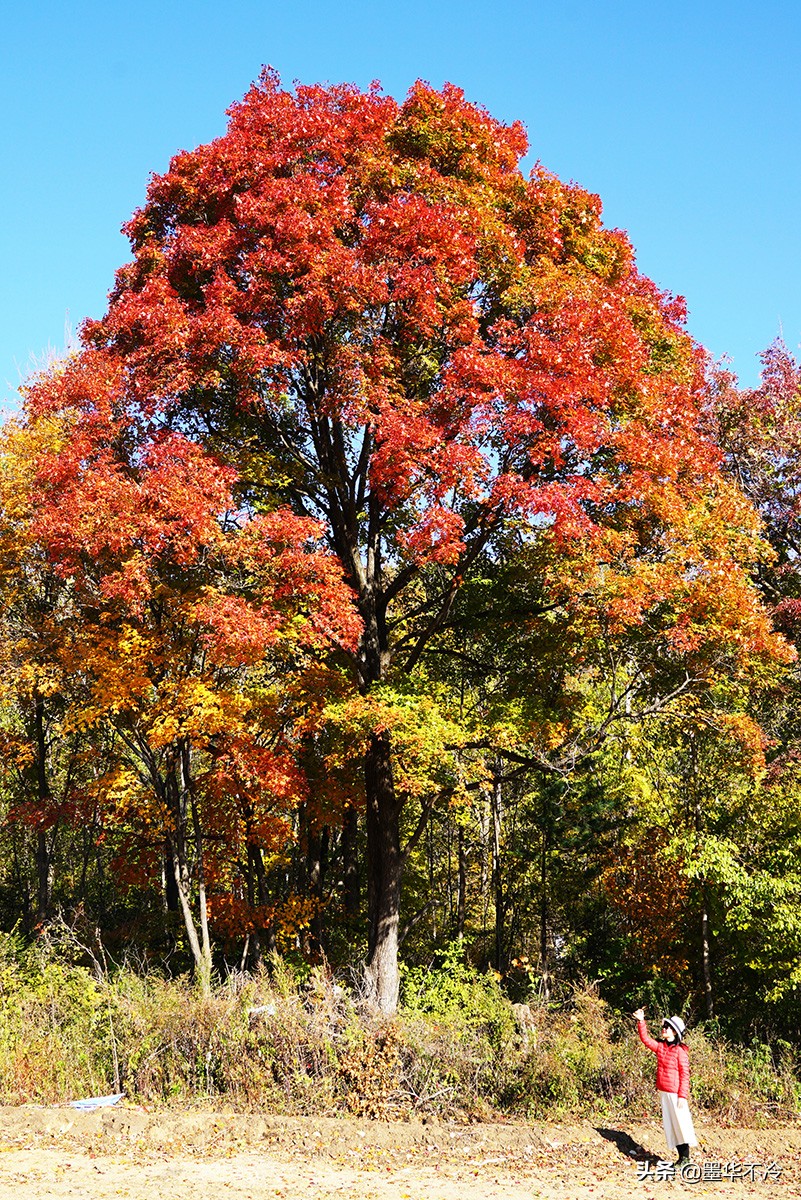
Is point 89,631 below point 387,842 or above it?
above

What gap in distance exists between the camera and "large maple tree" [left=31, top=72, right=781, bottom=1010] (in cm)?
1172

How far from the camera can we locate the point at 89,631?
13469mm

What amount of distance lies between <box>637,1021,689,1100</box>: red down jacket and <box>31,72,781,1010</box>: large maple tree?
483 cm

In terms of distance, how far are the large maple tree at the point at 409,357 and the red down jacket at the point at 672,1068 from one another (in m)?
4.83

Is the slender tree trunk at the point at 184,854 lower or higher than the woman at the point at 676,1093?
higher

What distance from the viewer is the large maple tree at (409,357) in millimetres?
11719

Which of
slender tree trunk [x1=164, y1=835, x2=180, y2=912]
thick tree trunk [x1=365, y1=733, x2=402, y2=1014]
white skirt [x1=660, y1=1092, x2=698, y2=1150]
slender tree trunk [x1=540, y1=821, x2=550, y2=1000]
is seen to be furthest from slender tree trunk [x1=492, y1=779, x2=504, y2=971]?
white skirt [x1=660, y1=1092, x2=698, y2=1150]

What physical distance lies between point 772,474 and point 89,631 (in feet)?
38.9

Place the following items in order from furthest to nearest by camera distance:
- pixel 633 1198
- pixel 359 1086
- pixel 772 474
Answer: pixel 772 474 < pixel 359 1086 < pixel 633 1198

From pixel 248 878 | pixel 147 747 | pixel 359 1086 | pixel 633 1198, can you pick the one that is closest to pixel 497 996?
pixel 359 1086

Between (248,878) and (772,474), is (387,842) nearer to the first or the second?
(248,878)

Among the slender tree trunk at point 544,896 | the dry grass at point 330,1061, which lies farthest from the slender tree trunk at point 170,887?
the dry grass at point 330,1061

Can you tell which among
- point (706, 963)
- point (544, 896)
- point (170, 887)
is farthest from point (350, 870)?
point (706, 963)

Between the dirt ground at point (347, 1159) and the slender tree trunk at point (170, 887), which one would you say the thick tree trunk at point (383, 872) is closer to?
the dirt ground at point (347, 1159)
